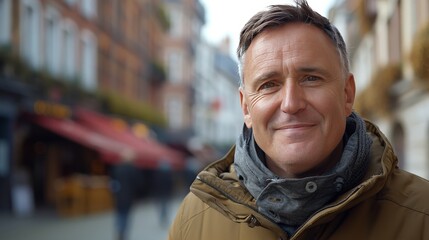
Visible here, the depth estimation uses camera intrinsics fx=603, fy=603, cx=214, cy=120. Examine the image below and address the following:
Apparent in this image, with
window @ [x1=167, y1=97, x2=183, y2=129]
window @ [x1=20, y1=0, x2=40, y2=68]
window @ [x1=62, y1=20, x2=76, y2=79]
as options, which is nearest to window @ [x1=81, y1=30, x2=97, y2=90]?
window @ [x1=62, y1=20, x2=76, y2=79]

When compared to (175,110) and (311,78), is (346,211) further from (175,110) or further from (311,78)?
(175,110)

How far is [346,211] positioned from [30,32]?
17.1 m

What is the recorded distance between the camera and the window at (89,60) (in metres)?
22.4

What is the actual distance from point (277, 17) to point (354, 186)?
19.8 inches

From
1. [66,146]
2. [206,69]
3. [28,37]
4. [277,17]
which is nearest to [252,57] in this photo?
[277,17]

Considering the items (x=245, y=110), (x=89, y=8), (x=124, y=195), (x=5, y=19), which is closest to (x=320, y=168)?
(x=245, y=110)

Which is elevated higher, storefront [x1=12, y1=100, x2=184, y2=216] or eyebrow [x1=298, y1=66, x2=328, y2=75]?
eyebrow [x1=298, y1=66, x2=328, y2=75]

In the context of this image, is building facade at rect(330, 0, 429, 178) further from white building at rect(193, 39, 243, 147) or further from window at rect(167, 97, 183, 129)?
white building at rect(193, 39, 243, 147)

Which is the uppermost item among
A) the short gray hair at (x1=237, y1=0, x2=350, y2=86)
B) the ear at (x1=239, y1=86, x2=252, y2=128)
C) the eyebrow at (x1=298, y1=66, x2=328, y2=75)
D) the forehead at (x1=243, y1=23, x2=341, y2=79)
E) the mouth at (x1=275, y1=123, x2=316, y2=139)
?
the short gray hair at (x1=237, y1=0, x2=350, y2=86)

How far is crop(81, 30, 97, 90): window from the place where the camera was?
73.5ft

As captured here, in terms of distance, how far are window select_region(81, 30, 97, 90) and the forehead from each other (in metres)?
20.6

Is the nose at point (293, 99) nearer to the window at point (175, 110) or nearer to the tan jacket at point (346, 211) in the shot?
the tan jacket at point (346, 211)

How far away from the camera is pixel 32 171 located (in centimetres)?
1892

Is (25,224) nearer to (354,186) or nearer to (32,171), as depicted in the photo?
(32,171)
